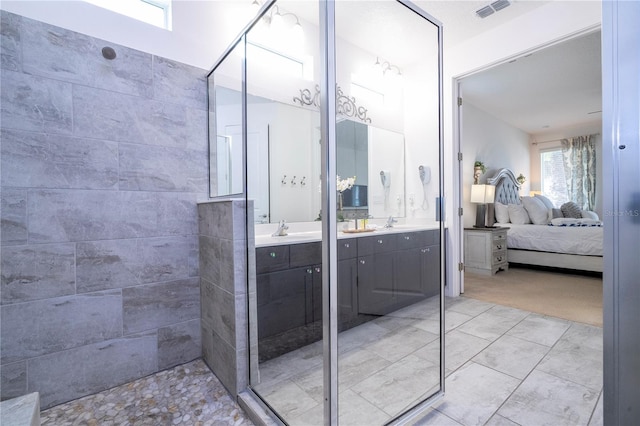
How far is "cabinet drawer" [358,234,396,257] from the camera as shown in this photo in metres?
2.26

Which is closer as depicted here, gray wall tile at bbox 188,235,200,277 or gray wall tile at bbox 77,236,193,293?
gray wall tile at bbox 77,236,193,293

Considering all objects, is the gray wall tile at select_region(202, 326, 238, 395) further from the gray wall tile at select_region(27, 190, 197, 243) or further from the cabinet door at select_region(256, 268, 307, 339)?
the gray wall tile at select_region(27, 190, 197, 243)

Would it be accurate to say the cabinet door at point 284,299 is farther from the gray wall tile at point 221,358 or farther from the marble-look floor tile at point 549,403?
the marble-look floor tile at point 549,403

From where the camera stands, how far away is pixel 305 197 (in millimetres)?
2205

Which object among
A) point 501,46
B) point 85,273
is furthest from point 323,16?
point 501,46

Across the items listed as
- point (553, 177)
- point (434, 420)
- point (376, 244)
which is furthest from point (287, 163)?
point (553, 177)

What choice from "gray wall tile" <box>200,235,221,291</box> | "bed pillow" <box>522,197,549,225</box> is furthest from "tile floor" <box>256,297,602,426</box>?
"bed pillow" <box>522,197,549,225</box>

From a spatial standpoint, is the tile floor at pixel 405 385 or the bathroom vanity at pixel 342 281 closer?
the tile floor at pixel 405 385

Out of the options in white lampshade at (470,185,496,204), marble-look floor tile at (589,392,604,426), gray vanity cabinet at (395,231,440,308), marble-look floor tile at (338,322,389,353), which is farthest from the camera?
white lampshade at (470,185,496,204)

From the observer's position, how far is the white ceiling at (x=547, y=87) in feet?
10.9

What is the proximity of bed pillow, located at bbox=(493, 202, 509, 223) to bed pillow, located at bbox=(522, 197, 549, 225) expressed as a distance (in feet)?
1.14

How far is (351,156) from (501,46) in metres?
2.03

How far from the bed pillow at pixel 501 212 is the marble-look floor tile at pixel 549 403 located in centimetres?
386

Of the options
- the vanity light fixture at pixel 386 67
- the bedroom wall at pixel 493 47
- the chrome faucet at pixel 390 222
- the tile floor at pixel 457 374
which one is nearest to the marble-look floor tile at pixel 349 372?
the tile floor at pixel 457 374
